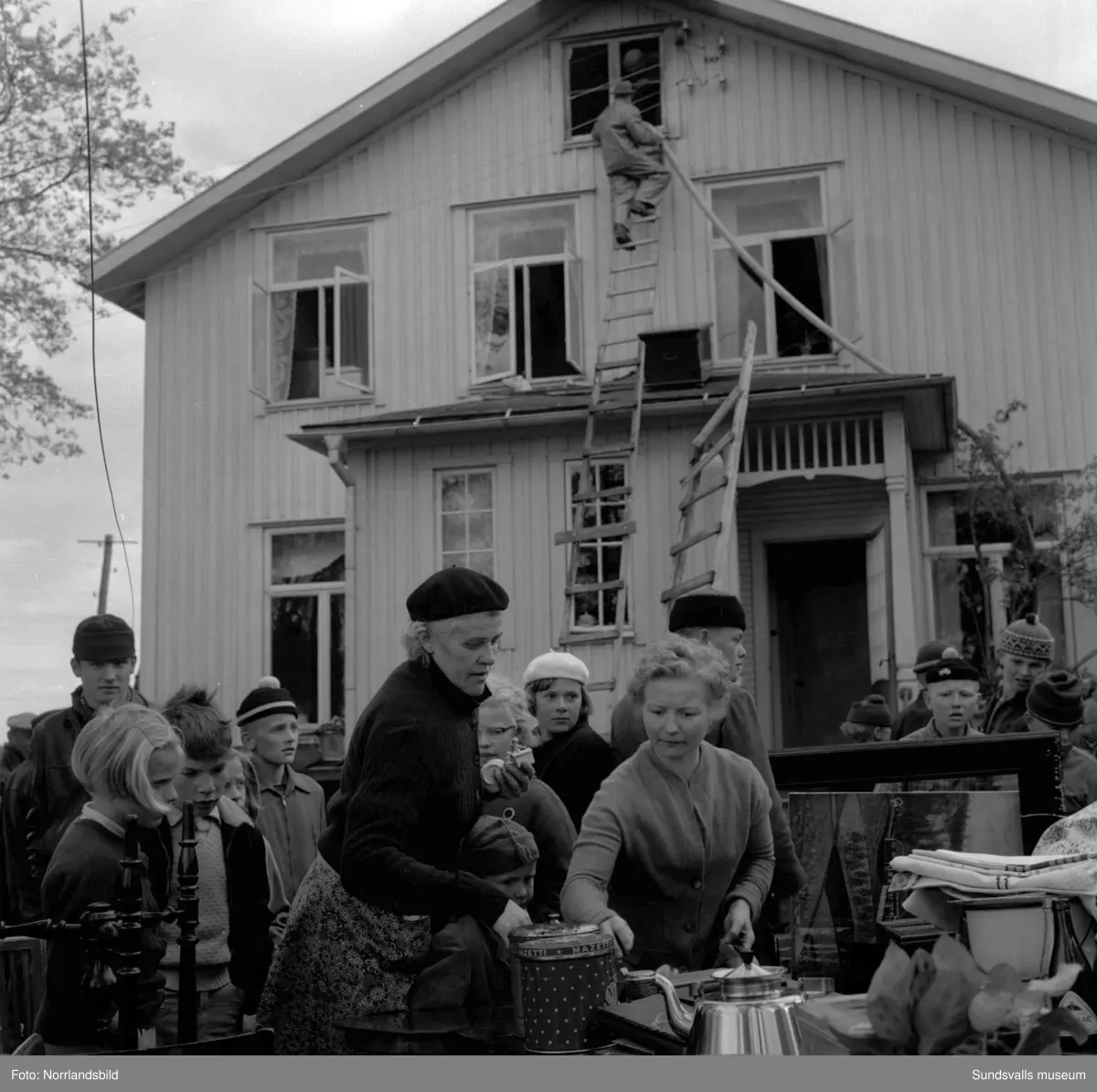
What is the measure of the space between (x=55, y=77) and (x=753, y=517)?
295 inches

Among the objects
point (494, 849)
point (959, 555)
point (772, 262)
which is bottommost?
point (494, 849)

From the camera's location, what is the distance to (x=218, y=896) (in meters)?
3.28

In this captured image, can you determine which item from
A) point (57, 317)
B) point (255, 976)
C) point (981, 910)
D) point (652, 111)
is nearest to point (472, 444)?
point (652, 111)

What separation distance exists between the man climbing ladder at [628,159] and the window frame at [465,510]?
2247mm

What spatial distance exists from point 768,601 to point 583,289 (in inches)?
116

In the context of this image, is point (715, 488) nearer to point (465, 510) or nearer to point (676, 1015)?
point (465, 510)

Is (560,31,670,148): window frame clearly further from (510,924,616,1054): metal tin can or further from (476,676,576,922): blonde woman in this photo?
(510,924,616,1054): metal tin can

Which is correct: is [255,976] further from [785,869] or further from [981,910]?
[981,910]

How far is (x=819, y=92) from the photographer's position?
10.3 meters

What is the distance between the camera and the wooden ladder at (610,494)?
881 centimetres

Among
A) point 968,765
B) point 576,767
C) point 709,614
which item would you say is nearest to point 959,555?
point 576,767
